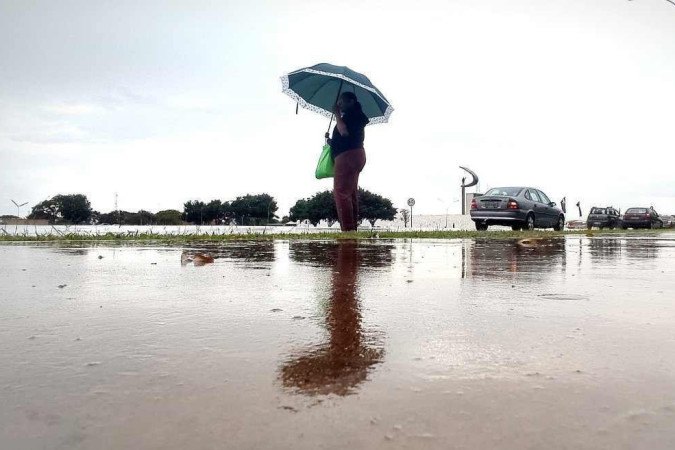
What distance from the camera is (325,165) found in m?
17.6

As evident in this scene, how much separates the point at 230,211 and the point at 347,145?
10163 cm

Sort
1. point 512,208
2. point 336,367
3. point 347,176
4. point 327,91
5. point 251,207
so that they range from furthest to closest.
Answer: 1. point 251,207
2. point 512,208
3. point 327,91
4. point 347,176
5. point 336,367

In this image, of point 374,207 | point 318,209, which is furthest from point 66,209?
point 374,207

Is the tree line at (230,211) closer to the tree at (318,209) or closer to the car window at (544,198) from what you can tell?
the tree at (318,209)

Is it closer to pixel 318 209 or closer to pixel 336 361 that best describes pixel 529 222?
pixel 336 361

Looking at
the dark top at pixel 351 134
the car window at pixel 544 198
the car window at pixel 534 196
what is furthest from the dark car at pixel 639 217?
the dark top at pixel 351 134

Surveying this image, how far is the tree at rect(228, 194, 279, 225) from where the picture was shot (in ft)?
371

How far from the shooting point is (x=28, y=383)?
204cm

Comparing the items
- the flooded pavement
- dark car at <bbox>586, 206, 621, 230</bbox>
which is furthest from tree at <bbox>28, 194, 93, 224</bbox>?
the flooded pavement

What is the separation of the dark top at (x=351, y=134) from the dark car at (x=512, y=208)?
7221 mm

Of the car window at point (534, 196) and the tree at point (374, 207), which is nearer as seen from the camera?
the car window at point (534, 196)

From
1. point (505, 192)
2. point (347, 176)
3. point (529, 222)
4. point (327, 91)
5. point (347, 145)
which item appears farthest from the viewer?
point (505, 192)

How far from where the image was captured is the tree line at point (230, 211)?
96.1 m

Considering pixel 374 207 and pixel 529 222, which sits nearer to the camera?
pixel 529 222
